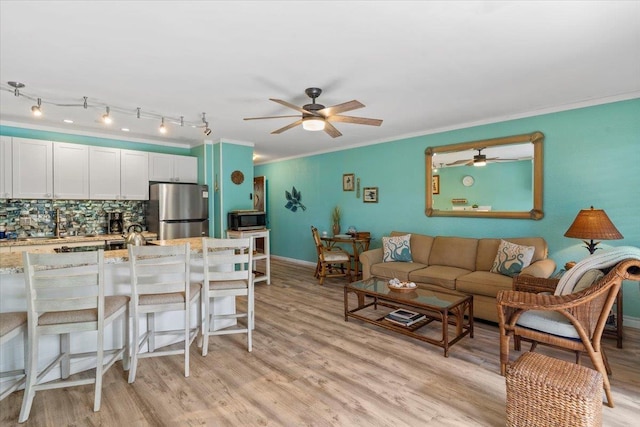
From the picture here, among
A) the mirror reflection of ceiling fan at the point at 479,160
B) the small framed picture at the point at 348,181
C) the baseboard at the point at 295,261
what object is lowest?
the baseboard at the point at 295,261

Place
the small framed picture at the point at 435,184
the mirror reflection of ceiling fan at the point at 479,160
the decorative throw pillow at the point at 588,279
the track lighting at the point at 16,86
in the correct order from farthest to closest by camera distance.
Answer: the small framed picture at the point at 435,184, the mirror reflection of ceiling fan at the point at 479,160, the track lighting at the point at 16,86, the decorative throw pillow at the point at 588,279

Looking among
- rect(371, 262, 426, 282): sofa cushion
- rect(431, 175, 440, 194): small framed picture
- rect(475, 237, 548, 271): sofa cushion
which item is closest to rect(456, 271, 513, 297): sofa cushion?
rect(475, 237, 548, 271): sofa cushion

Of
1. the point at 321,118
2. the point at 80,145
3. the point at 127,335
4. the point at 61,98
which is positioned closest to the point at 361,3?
the point at 321,118

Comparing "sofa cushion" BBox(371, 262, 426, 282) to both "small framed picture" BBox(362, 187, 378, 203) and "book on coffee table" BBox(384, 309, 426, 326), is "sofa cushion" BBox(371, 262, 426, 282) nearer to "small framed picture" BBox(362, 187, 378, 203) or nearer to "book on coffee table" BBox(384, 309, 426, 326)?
"book on coffee table" BBox(384, 309, 426, 326)

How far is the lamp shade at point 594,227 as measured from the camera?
305 cm

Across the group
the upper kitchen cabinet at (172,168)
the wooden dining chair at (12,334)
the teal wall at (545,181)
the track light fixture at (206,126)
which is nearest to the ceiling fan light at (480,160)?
the teal wall at (545,181)

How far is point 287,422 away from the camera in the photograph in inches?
78.4

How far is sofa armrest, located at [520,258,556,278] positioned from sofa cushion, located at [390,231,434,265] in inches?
52.9

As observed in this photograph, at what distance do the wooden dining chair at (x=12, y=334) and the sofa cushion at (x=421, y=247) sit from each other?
4244 mm

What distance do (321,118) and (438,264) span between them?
2673 mm

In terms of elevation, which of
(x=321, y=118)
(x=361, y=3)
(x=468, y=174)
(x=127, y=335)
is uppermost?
(x=361, y=3)

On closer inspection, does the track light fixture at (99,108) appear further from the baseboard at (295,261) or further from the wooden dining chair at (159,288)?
the baseboard at (295,261)

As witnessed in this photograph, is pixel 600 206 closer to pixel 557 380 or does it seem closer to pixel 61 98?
pixel 557 380

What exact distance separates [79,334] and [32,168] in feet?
9.90
